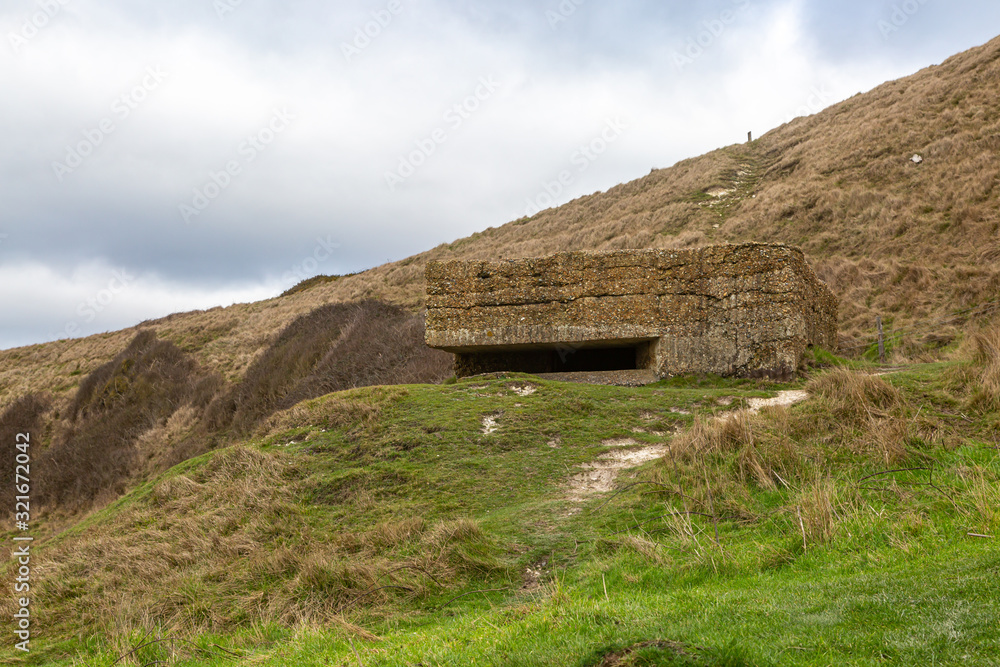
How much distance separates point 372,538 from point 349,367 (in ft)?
51.2

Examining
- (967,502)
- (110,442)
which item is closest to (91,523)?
(967,502)

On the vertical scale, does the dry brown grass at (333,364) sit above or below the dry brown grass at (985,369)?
above

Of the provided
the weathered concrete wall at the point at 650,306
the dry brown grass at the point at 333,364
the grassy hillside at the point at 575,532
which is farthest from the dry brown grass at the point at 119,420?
the weathered concrete wall at the point at 650,306

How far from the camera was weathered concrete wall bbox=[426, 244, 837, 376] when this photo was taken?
1140 centimetres

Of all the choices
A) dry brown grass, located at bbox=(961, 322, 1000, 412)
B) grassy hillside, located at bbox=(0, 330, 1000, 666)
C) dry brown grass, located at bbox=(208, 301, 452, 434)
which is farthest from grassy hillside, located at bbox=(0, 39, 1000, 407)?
grassy hillside, located at bbox=(0, 330, 1000, 666)

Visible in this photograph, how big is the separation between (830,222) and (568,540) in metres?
23.9

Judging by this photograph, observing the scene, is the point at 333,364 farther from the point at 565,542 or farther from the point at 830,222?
the point at 830,222

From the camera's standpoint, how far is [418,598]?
5676 millimetres

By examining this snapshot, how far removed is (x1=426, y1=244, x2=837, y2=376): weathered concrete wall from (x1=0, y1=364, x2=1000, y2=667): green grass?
54.6 inches

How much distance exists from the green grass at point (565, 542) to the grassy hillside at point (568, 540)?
2cm

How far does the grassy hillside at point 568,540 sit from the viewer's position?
11.9 ft

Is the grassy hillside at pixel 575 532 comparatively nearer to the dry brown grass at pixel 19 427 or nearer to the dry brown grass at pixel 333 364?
the dry brown grass at pixel 333 364

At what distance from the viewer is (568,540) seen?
242 inches

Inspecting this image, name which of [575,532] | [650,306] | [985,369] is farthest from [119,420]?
[985,369]
